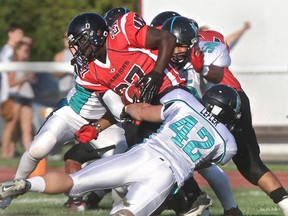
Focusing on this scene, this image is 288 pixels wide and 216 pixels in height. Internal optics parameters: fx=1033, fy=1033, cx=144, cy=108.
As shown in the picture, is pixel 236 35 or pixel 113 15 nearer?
pixel 113 15

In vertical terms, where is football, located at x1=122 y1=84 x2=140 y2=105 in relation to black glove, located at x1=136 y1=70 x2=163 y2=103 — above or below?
below

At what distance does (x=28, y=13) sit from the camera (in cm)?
1748

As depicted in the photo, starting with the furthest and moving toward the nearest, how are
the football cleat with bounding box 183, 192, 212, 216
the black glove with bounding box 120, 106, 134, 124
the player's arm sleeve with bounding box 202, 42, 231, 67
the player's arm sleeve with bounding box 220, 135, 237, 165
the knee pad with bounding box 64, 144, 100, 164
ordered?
1. the knee pad with bounding box 64, 144, 100, 164
2. the player's arm sleeve with bounding box 202, 42, 231, 67
3. the football cleat with bounding box 183, 192, 212, 216
4. the black glove with bounding box 120, 106, 134, 124
5. the player's arm sleeve with bounding box 220, 135, 237, 165

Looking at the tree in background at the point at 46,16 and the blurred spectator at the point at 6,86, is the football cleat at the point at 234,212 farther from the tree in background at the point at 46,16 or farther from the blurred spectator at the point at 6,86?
the tree in background at the point at 46,16

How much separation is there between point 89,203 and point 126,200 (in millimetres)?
2581

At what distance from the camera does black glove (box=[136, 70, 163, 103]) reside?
6945 mm

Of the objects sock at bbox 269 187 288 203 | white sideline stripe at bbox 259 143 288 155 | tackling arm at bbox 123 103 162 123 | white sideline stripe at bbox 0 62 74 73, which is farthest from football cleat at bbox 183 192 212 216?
white sideline stripe at bbox 0 62 74 73

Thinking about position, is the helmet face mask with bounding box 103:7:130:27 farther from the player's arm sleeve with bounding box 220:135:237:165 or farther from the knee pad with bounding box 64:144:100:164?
the player's arm sleeve with bounding box 220:135:237:165

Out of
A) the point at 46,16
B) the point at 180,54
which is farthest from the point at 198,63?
the point at 46,16

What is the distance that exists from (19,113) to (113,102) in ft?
17.7

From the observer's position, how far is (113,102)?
7430mm

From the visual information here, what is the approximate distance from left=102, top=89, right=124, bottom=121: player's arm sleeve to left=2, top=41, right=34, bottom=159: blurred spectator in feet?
17.1

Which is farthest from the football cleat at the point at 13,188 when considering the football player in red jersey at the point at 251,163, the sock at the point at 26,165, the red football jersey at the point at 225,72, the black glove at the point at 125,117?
the red football jersey at the point at 225,72

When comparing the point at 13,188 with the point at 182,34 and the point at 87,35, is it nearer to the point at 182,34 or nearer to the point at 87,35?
the point at 87,35
